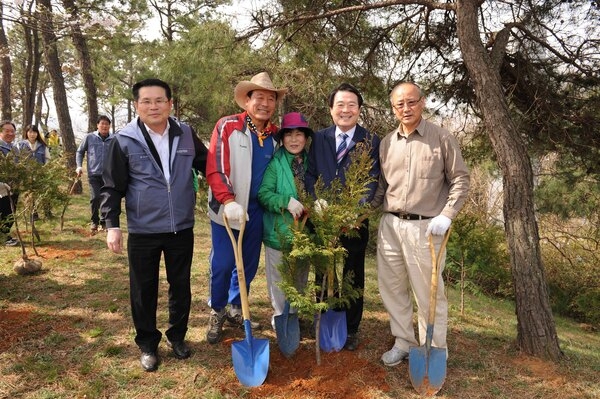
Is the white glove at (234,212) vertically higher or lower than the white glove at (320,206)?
lower

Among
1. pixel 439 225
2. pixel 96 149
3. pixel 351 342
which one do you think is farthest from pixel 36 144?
pixel 439 225

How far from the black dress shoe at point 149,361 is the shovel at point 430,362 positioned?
186 cm

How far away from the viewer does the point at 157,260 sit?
9.93ft

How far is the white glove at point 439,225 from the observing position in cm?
278

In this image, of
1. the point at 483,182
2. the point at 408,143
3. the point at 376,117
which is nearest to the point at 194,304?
the point at 408,143

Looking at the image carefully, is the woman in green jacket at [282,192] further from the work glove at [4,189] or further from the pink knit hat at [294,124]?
the work glove at [4,189]

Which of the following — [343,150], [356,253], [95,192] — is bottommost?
[356,253]

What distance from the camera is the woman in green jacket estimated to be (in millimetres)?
2971

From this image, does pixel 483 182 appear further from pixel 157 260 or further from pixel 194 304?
→ pixel 157 260

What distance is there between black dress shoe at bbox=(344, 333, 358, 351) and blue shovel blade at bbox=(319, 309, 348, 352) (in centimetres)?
14

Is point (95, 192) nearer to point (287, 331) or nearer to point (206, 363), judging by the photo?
point (206, 363)

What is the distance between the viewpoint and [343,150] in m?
3.12

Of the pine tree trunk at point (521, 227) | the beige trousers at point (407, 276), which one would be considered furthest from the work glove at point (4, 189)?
the pine tree trunk at point (521, 227)

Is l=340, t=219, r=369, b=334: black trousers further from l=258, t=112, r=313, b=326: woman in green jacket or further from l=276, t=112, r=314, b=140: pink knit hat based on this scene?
l=276, t=112, r=314, b=140: pink knit hat
